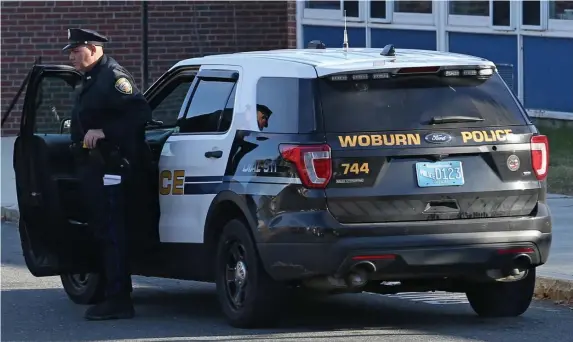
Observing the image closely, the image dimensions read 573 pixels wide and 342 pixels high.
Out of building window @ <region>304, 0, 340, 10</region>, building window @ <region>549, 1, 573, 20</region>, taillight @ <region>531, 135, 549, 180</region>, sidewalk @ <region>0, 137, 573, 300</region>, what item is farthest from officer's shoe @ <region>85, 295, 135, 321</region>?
building window @ <region>304, 0, 340, 10</region>

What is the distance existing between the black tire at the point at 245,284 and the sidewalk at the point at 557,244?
232cm

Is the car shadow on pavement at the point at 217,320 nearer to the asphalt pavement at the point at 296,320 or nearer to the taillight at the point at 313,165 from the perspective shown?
the asphalt pavement at the point at 296,320

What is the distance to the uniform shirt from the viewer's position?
8945mm

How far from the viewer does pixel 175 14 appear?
23203 mm

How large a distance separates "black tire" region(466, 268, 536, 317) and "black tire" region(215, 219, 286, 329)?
54.7 inches

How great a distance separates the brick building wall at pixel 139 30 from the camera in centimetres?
2231

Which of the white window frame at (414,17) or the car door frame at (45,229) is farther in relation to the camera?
the white window frame at (414,17)

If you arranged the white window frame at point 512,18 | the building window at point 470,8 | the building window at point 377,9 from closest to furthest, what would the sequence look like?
the white window frame at point 512,18 < the building window at point 470,8 < the building window at point 377,9

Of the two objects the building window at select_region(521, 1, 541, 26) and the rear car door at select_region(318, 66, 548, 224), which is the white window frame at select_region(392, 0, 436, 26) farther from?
the rear car door at select_region(318, 66, 548, 224)

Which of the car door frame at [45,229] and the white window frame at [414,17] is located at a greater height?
the white window frame at [414,17]

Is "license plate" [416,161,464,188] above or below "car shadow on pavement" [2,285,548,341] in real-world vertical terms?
above

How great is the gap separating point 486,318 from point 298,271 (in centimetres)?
155

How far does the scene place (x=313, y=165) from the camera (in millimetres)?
7816

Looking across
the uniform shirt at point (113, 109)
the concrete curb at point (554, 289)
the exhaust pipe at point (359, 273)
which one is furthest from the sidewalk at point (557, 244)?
the uniform shirt at point (113, 109)
